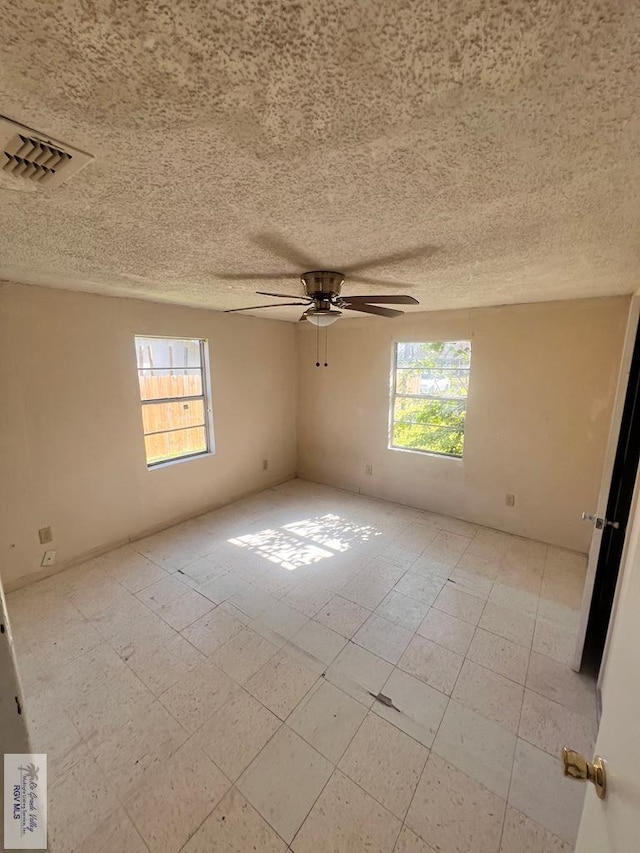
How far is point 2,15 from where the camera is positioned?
1.63 ft

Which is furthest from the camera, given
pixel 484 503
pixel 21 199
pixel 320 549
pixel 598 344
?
pixel 484 503

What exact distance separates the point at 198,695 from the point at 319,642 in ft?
2.31

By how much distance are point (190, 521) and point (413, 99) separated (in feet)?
12.2

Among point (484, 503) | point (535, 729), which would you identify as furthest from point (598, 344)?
point (535, 729)

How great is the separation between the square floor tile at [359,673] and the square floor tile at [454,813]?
1.30 feet

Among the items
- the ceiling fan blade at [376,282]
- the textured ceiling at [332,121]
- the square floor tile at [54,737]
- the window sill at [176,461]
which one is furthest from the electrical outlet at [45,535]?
the ceiling fan blade at [376,282]

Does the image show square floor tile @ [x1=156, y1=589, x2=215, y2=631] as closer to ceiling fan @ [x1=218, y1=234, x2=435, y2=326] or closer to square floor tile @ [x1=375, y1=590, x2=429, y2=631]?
square floor tile @ [x1=375, y1=590, x2=429, y2=631]

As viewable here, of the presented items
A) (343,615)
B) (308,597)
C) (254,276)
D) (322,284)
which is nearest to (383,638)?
(343,615)

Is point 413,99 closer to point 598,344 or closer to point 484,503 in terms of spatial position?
point 598,344

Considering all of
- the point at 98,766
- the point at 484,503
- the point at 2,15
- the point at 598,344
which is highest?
the point at 2,15

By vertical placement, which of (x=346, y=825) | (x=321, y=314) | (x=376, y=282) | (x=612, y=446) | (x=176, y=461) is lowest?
(x=346, y=825)

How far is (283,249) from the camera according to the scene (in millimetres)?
1606

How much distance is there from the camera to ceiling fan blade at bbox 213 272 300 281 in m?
2.04

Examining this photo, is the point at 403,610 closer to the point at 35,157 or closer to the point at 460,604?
the point at 460,604
